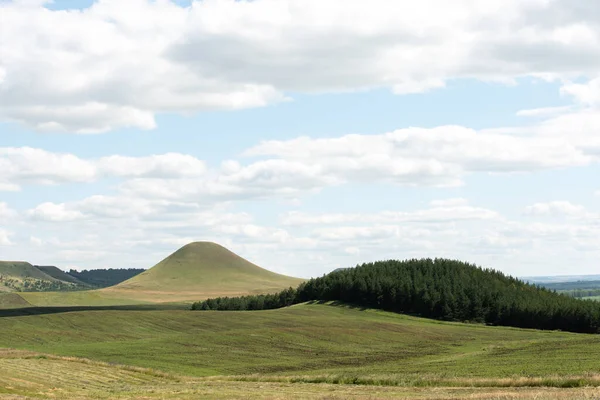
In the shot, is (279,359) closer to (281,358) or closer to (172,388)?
(281,358)

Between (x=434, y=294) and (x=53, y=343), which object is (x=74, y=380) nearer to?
(x=53, y=343)

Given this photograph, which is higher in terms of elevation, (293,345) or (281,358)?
(293,345)

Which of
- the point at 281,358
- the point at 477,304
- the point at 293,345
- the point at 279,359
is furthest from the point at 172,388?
the point at 477,304

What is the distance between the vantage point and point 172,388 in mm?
55344

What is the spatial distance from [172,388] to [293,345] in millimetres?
56398

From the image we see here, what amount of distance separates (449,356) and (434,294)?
91.3 m

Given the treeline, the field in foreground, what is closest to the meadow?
the field in foreground

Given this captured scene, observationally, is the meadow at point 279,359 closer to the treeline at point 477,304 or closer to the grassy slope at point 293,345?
the grassy slope at point 293,345

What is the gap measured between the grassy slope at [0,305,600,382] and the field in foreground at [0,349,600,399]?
8.85 meters

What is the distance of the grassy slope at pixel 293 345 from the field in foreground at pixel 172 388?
885cm

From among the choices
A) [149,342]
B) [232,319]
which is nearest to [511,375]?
[149,342]

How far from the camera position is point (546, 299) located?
192 m

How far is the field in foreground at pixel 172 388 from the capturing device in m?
47.2

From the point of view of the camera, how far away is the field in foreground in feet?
155
